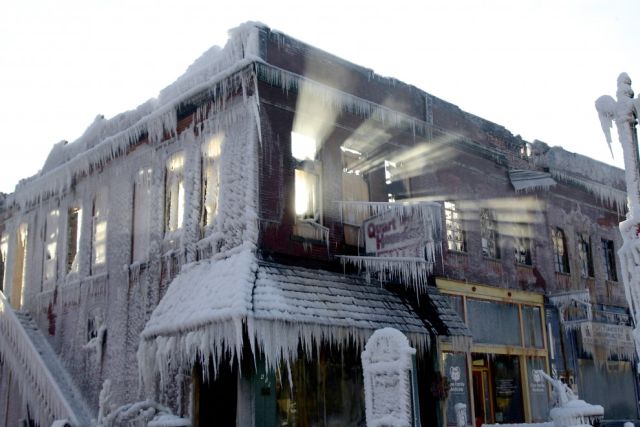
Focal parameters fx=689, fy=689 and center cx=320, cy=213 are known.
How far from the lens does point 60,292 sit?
19547mm

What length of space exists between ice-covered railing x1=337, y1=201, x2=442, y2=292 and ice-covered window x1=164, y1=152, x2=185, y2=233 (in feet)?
12.3

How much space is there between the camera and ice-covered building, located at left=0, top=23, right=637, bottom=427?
13.8m

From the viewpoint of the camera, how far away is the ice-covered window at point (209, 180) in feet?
49.0

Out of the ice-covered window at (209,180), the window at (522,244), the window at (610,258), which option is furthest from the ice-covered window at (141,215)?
the window at (610,258)

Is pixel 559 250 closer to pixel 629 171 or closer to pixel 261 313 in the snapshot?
pixel 261 313

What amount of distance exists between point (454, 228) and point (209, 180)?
6.86 m

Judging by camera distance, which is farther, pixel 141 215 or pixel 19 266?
pixel 19 266

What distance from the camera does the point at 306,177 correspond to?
603 inches

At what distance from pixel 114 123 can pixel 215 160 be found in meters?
5.21

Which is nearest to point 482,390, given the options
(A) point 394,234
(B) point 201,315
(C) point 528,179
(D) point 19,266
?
(A) point 394,234

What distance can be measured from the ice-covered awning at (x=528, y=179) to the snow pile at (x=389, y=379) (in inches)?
415

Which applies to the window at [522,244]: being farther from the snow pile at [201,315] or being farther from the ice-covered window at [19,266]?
the ice-covered window at [19,266]

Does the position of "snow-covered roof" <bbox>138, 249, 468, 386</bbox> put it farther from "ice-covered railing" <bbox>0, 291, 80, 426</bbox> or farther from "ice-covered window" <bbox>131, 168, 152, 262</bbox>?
"ice-covered railing" <bbox>0, 291, 80, 426</bbox>

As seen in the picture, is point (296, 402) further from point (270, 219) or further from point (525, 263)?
point (525, 263)
